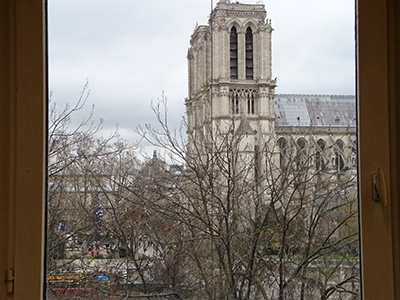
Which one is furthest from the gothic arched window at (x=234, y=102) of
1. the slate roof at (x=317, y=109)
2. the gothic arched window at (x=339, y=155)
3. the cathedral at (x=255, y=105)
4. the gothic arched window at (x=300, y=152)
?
the gothic arched window at (x=339, y=155)

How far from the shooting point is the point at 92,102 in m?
1.14

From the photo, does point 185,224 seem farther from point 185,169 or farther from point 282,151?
point 282,151

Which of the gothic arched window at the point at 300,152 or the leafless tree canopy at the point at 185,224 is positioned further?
the gothic arched window at the point at 300,152

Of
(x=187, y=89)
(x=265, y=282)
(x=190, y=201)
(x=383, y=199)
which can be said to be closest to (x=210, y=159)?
(x=190, y=201)

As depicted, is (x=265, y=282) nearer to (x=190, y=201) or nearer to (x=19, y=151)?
(x=190, y=201)

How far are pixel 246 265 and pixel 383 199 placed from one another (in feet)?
1.89

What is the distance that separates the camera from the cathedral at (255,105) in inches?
48.1

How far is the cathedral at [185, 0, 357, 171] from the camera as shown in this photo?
1222 mm

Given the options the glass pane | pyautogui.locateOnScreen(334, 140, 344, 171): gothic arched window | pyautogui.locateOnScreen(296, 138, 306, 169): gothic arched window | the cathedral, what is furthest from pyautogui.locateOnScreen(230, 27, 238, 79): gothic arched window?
pyautogui.locateOnScreen(334, 140, 344, 171): gothic arched window

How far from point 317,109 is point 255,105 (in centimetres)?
43

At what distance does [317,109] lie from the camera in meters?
1.24

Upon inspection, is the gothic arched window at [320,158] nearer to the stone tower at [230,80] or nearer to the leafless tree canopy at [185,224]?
the leafless tree canopy at [185,224]

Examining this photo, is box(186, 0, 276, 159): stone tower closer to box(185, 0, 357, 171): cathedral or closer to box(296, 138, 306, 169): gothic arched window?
box(185, 0, 357, 171): cathedral

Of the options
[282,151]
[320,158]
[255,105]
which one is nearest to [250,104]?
[255,105]
